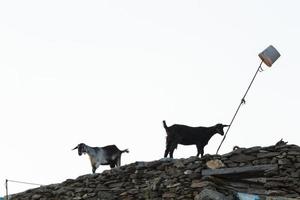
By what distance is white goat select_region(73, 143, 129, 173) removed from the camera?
57.4 feet

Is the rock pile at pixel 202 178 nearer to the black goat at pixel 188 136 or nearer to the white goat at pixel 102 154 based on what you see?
the black goat at pixel 188 136

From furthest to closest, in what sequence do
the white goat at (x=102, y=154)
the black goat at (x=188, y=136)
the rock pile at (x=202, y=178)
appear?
the white goat at (x=102, y=154)
the black goat at (x=188, y=136)
the rock pile at (x=202, y=178)

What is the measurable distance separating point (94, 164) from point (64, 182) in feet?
5.17

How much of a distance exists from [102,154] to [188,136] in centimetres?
281

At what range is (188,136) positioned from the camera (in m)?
15.9

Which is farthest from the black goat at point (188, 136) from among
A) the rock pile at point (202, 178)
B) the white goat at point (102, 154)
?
the white goat at point (102, 154)

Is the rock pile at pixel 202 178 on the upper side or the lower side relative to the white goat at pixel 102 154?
lower

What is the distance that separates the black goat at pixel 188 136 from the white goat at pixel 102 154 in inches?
85.3

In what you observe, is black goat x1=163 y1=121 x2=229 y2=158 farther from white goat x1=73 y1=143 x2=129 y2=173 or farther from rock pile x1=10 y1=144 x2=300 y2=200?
white goat x1=73 y1=143 x2=129 y2=173

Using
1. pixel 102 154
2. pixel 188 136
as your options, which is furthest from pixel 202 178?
pixel 102 154

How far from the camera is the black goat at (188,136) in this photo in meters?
15.9

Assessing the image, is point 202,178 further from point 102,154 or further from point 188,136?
point 102,154

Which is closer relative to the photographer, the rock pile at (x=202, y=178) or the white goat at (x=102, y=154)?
the rock pile at (x=202, y=178)

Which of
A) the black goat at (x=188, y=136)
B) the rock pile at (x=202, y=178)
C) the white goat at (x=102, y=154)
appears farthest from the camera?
the white goat at (x=102, y=154)
